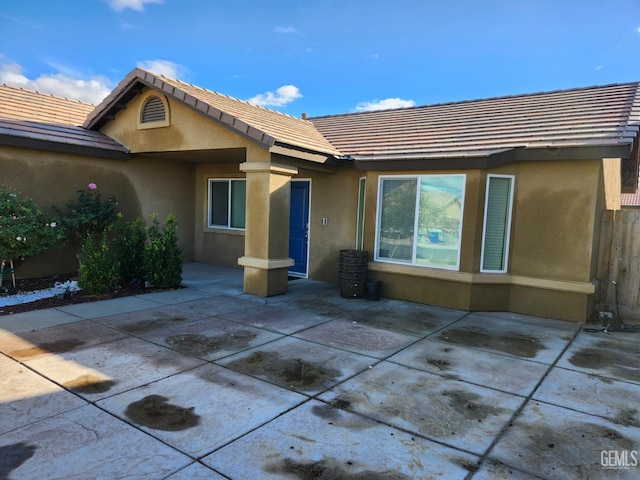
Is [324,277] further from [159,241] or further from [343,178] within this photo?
[159,241]

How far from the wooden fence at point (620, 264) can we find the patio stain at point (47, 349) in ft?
29.9

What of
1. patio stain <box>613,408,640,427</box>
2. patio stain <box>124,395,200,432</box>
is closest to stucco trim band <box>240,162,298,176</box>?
patio stain <box>124,395,200,432</box>

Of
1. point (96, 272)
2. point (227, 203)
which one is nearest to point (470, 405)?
point (96, 272)

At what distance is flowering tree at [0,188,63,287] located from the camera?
24.7ft

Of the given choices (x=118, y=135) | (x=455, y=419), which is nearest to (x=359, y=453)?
(x=455, y=419)

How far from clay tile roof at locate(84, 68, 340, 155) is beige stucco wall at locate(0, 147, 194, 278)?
144 centimetres

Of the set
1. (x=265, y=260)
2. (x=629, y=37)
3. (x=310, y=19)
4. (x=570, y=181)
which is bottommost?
(x=265, y=260)

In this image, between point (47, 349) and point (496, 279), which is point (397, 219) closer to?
point (496, 279)

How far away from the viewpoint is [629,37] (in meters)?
9.88

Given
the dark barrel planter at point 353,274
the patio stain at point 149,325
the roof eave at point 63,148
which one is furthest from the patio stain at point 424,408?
the roof eave at point 63,148

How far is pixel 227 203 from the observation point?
1198 centimetres

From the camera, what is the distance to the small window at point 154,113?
9.38 meters

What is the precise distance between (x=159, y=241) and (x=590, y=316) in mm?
8643

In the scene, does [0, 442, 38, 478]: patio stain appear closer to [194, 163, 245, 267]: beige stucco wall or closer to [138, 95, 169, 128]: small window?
[138, 95, 169, 128]: small window
